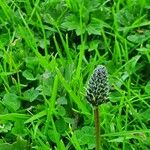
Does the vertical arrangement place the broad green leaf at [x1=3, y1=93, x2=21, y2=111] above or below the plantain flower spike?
above

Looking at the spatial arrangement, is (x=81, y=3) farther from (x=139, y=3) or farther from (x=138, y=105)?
(x=138, y=105)

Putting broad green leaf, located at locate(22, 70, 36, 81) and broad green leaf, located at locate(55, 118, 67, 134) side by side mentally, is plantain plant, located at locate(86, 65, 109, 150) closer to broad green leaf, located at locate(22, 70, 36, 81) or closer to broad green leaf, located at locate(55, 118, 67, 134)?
broad green leaf, located at locate(55, 118, 67, 134)

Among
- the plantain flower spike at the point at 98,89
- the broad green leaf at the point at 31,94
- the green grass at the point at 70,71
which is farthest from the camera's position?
the broad green leaf at the point at 31,94

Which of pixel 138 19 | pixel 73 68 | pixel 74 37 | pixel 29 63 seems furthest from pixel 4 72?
pixel 138 19

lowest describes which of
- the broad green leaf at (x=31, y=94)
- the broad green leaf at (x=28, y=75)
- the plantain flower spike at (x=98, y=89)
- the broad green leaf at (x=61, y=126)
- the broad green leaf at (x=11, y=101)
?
the broad green leaf at (x=61, y=126)

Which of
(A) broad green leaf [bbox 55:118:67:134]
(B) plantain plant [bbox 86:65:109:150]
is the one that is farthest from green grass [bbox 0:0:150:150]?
(B) plantain plant [bbox 86:65:109:150]

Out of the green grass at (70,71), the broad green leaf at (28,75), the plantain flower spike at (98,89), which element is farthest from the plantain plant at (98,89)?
the broad green leaf at (28,75)

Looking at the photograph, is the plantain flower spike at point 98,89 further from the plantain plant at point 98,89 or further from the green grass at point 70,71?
the green grass at point 70,71

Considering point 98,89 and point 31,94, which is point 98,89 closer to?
point 98,89

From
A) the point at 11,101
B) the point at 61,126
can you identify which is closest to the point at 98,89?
the point at 61,126

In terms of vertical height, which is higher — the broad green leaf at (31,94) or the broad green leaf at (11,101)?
the broad green leaf at (31,94)
